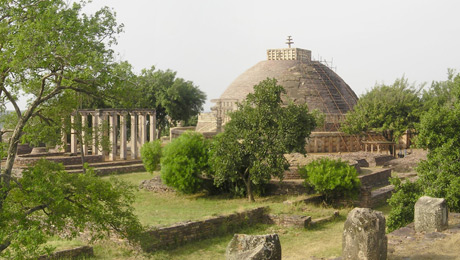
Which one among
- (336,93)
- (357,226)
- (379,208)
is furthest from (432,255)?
(336,93)

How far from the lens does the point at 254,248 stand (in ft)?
20.1

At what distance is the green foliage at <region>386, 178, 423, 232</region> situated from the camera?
1059cm

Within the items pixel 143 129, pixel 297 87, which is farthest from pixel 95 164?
pixel 297 87

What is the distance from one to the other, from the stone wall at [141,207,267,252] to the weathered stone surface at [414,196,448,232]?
16.5 ft

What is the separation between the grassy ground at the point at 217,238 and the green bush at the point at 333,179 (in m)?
0.62

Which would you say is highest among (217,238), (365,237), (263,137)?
(263,137)

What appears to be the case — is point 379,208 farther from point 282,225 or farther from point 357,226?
point 357,226

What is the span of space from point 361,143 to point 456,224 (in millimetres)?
22661

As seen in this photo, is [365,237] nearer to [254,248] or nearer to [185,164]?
[254,248]

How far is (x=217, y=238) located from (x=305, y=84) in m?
27.2

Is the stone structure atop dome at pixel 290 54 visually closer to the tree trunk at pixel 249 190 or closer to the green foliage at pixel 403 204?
the tree trunk at pixel 249 190

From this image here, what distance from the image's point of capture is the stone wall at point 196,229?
34.3 feet

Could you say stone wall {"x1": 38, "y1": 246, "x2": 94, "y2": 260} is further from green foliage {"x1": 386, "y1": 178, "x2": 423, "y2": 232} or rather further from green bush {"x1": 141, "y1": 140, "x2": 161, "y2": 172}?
green bush {"x1": 141, "y1": 140, "x2": 161, "y2": 172}

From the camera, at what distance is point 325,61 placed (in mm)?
42688
